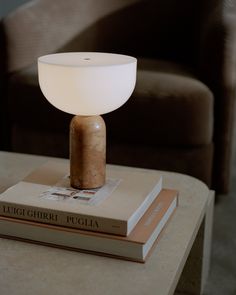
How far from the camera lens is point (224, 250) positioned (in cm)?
157

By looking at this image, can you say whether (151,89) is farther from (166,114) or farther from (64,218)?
(64,218)

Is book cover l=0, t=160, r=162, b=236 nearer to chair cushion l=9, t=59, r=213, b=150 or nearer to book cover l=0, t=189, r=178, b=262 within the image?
book cover l=0, t=189, r=178, b=262

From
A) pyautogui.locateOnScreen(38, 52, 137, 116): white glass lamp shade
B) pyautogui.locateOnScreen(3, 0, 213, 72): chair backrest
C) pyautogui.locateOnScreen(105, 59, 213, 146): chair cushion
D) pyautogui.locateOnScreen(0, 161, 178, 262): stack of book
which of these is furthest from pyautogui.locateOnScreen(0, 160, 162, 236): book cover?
pyautogui.locateOnScreen(3, 0, 213, 72): chair backrest

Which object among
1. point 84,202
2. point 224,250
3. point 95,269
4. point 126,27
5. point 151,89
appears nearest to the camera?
point 95,269

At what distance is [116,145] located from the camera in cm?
188

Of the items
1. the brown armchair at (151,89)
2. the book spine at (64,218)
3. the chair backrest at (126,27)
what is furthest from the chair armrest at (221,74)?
the book spine at (64,218)

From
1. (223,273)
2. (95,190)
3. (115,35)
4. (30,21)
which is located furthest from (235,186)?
(95,190)

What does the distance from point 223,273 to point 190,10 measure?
120 cm

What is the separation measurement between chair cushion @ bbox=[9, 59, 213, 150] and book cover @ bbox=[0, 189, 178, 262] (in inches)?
31.4

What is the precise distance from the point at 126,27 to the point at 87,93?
1415 millimetres

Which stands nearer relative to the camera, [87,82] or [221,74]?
[87,82]

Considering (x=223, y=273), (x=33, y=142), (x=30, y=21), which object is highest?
(x=30, y=21)

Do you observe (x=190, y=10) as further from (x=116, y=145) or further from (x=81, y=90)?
(x=81, y=90)

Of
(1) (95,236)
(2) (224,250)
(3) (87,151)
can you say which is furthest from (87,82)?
(2) (224,250)
